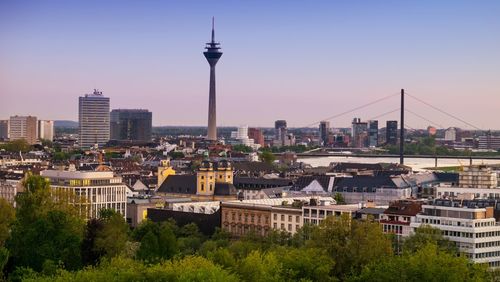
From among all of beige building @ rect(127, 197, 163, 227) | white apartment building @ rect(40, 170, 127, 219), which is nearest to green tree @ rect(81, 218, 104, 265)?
white apartment building @ rect(40, 170, 127, 219)

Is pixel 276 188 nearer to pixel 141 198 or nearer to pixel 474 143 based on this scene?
pixel 141 198

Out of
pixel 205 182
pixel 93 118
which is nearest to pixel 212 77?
pixel 93 118

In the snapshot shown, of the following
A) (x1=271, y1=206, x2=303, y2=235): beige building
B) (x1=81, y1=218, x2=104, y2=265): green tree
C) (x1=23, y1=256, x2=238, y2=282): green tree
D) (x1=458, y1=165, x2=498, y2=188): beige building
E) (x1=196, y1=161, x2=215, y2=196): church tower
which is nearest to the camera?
(x1=23, y1=256, x2=238, y2=282): green tree

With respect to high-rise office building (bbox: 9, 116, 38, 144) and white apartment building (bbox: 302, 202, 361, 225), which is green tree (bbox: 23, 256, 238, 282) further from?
high-rise office building (bbox: 9, 116, 38, 144)

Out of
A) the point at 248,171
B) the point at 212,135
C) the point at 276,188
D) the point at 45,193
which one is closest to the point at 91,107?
the point at 212,135

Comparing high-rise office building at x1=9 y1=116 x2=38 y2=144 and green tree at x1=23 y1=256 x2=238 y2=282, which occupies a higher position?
high-rise office building at x1=9 y1=116 x2=38 y2=144

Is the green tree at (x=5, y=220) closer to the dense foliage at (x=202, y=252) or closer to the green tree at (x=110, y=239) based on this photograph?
the dense foliage at (x=202, y=252)
